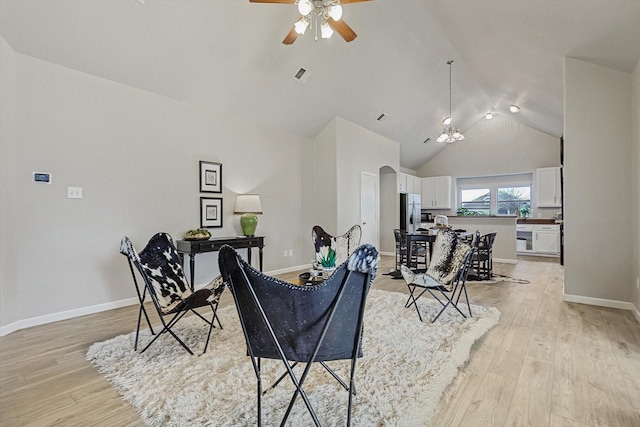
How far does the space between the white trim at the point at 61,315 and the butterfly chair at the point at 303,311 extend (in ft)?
9.66

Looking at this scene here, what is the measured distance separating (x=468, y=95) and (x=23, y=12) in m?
7.36

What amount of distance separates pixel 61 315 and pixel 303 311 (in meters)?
3.30

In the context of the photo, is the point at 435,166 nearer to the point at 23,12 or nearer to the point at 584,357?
the point at 584,357

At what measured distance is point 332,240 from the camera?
497 cm

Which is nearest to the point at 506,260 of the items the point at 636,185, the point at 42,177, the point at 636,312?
the point at 636,312

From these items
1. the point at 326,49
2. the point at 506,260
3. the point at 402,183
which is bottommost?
the point at 506,260

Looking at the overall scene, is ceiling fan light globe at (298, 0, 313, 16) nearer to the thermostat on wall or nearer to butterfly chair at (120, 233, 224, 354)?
butterfly chair at (120, 233, 224, 354)

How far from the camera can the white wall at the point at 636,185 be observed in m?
3.14

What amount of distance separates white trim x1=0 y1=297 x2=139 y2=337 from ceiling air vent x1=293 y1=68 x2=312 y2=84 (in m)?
3.70

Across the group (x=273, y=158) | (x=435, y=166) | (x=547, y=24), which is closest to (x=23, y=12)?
(x=273, y=158)

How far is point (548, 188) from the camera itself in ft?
24.9

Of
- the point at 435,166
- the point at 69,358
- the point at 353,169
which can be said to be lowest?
the point at 69,358

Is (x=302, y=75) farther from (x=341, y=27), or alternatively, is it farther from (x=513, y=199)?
(x=513, y=199)

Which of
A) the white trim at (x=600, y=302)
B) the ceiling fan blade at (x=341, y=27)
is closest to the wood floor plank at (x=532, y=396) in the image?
the white trim at (x=600, y=302)
